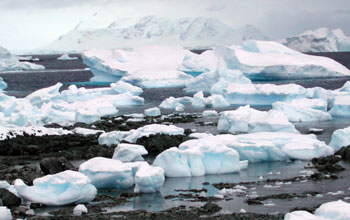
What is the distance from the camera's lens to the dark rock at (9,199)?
1159cm

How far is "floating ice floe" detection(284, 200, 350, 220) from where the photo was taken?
9.19 metres

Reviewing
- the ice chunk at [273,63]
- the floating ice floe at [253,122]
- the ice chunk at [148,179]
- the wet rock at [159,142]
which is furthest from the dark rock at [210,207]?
the ice chunk at [273,63]

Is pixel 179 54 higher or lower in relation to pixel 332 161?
higher

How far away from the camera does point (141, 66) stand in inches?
1764

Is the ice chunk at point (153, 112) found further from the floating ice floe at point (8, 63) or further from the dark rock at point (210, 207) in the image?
the floating ice floe at point (8, 63)

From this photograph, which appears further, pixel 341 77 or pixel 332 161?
pixel 341 77

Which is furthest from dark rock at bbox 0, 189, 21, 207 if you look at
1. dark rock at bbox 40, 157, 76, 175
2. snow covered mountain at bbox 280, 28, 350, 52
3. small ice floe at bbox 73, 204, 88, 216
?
snow covered mountain at bbox 280, 28, 350, 52

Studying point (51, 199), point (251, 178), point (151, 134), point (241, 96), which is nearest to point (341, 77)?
point (241, 96)

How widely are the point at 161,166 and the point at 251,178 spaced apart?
2.10 m

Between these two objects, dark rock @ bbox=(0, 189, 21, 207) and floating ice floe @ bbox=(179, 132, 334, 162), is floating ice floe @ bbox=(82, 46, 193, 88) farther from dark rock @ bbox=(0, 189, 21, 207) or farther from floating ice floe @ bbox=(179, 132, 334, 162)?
dark rock @ bbox=(0, 189, 21, 207)

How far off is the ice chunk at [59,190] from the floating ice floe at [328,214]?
4267 mm

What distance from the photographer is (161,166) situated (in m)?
14.3

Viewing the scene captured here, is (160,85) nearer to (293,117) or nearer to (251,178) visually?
(293,117)

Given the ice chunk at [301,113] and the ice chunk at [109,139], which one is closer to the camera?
the ice chunk at [109,139]
